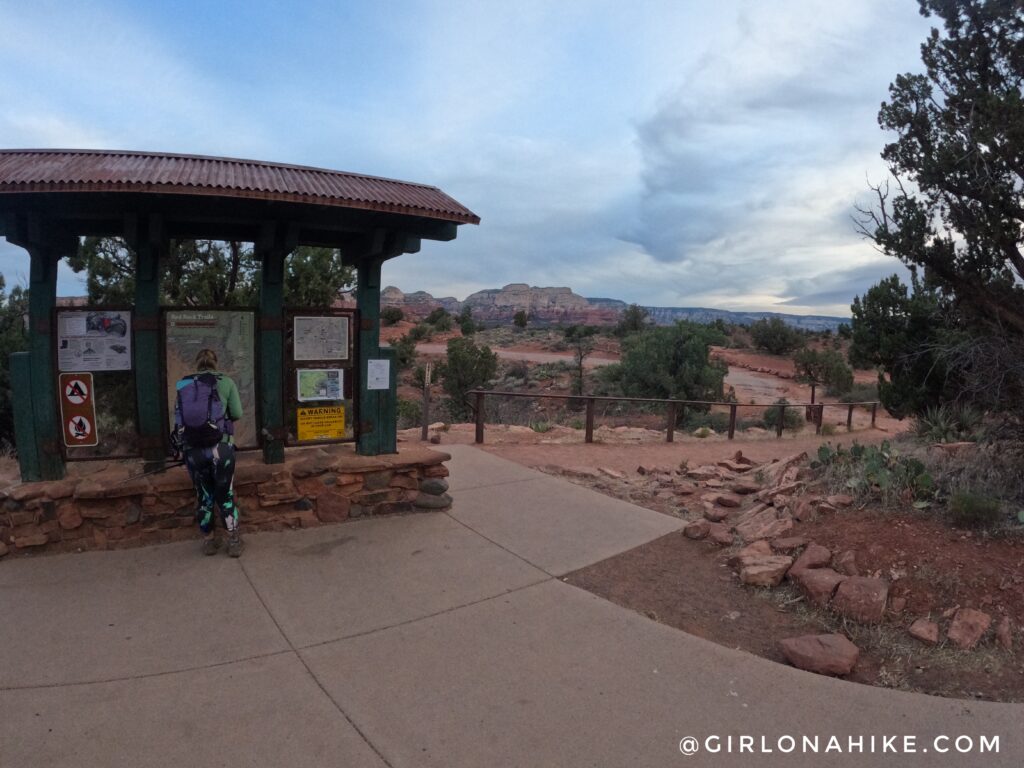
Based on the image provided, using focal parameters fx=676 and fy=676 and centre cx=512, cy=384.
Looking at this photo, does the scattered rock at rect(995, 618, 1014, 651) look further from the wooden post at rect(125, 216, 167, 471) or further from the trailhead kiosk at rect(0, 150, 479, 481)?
the wooden post at rect(125, 216, 167, 471)

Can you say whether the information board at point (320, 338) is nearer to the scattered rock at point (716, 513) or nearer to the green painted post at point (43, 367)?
the green painted post at point (43, 367)

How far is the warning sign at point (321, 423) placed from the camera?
20.2 feet

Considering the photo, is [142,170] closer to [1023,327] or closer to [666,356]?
[1023,327]

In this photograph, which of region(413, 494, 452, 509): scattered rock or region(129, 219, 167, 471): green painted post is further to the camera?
region(413, 494, 452, 509): scattered rock

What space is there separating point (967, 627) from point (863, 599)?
1.75 feet

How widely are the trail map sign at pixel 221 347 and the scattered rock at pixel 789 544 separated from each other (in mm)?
4450

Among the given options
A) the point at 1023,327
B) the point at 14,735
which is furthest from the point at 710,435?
the point at 14,735

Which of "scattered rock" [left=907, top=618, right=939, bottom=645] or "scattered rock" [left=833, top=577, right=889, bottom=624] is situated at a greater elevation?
"scattered rock" [left=833, top=577, right=889, bottom=624]

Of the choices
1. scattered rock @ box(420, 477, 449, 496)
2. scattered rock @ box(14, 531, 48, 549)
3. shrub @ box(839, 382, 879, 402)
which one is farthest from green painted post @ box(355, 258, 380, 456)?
shrub @ box(839, 382, 879, 402)

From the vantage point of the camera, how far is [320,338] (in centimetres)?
616

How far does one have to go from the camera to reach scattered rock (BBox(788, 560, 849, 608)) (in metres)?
4.33

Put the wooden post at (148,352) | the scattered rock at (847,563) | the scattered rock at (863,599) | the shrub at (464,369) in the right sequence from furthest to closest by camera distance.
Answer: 1. the shrub at (464,369)
2. the wooden post at (148,352)
3. the scattered rock at (847,563)
4. the scattered rock at (863,599)

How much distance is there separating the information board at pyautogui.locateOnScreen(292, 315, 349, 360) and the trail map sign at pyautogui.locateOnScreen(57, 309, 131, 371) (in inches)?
52.8

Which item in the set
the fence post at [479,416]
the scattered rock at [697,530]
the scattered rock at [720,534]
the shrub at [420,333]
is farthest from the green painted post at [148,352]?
the shrub at [420,333]
